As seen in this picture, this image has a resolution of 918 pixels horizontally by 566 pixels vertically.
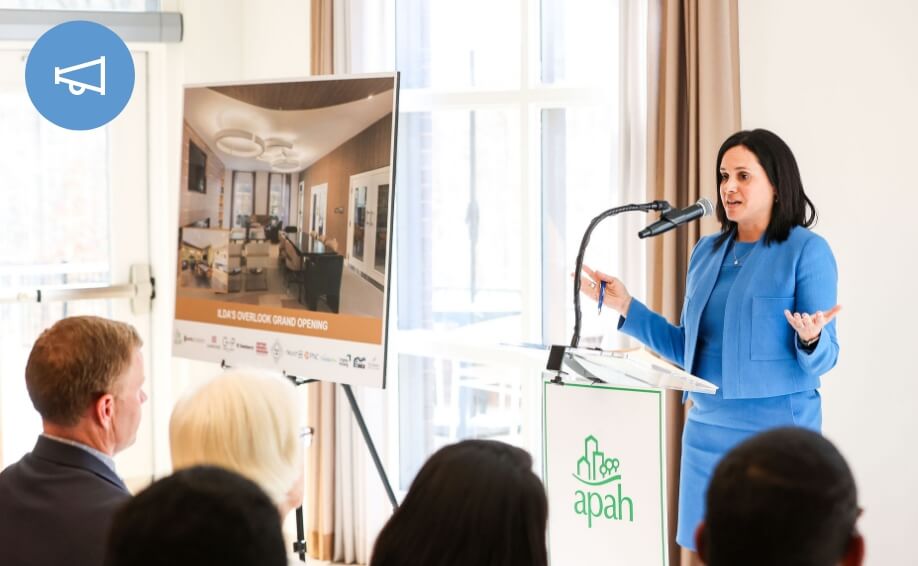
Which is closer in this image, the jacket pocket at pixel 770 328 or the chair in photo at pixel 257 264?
the jacket pocket at pixel 770 328

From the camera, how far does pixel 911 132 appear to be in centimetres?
280

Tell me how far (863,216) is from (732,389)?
86 centimetres

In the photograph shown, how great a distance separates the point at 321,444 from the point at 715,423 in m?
2.00

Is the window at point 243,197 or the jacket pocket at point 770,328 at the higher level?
the window at point 243,197

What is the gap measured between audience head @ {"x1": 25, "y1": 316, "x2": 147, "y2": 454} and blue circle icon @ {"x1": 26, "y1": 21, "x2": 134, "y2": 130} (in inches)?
83.2

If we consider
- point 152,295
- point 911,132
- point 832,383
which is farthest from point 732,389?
point 152,295

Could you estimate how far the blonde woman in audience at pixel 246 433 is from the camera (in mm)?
1622

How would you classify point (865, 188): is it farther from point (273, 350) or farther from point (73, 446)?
point (73, 446)

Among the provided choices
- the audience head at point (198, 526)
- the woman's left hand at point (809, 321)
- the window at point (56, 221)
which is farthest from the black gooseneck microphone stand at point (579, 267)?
the window at point (56, 221)

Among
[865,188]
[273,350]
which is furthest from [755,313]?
[273,350]

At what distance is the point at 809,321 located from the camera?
2236mm

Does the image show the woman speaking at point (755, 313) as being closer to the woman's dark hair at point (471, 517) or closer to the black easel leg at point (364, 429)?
the black easel leg at point (364, 429)

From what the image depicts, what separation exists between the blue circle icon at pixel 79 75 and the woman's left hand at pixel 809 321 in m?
2.84

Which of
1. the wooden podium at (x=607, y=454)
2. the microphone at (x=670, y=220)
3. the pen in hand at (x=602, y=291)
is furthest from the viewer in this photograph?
the pen in hand at (x=602, y=291)
